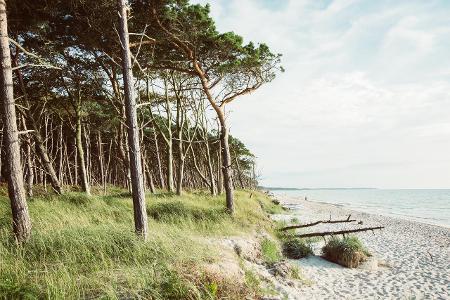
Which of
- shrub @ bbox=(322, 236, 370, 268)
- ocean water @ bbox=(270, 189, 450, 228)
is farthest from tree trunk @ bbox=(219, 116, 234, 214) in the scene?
ocean water @ bbox=(270, 189, 450, 228)

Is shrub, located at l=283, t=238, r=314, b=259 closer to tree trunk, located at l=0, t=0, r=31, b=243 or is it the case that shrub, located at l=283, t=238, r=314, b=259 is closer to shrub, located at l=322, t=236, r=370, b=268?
shrub, located at l=322, t=236, r=370, b=268

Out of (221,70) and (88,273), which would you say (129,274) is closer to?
(88,273)

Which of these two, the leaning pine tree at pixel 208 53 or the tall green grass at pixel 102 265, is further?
the leaning pine tree at pixel 208 53

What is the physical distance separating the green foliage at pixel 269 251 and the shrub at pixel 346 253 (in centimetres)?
196

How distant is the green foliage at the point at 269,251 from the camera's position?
1052 cm

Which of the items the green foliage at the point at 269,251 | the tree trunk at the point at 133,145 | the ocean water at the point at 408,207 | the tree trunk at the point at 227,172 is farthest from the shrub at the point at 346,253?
the ocean water at the point at 408,207

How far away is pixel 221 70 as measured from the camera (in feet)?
42.9

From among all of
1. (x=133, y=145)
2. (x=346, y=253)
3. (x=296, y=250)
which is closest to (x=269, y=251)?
(x=296, y=250)

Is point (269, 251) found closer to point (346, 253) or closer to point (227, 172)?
point (346, 253)

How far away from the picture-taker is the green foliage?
34.5ft

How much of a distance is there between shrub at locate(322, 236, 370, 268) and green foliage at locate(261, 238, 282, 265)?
6.42 feet

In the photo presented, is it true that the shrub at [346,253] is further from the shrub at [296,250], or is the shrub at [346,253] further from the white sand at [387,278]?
the shrub at [296,250]

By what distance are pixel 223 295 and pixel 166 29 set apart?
8.89 m

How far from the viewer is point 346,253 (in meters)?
11.5
